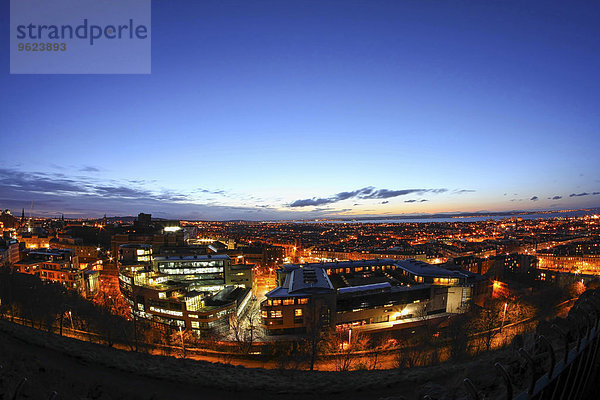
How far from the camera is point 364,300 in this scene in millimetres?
30141

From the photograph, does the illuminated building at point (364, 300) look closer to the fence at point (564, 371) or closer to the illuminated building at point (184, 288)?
the illuminated building at point (184, 288)

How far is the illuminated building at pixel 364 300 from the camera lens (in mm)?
27562

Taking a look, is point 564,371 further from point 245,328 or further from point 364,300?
point 364,300

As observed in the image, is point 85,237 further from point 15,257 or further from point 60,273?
point 60,273

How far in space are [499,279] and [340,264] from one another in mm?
27918

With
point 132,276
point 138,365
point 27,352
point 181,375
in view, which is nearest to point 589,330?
point 181,375

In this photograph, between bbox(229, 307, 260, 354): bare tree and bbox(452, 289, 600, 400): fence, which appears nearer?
bbox(452, 289, 600, 400): fence

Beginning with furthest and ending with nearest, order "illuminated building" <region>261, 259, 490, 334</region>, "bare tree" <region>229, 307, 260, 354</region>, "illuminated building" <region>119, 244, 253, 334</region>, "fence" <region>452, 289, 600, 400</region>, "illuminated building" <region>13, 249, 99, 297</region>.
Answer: "illuminated building" <region>13, 249, 99, 297</region>
"illuminated building" <region>119, 244, 253, 334</region>
"illuminated building" <region>261, 259, 490, 334</region>
"bare tree" <region>229, 307, 260, 354</region>
"fence" <region>452, 289, 600, 400</region>

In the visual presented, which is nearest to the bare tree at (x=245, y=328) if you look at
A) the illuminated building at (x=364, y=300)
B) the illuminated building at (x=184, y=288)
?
the illuminated building at (x=184, y=288)

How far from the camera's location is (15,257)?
183 ft

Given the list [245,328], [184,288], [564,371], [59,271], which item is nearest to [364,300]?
[245,328]

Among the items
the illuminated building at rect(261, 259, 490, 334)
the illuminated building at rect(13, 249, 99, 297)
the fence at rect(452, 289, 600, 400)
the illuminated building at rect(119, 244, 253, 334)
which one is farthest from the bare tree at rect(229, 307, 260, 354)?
the illuminated building at rect(13, 249, 99, 297)

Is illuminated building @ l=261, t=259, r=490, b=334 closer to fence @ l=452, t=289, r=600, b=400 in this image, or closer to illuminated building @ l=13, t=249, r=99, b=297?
fence @ l=452, t=289, r=600, b=400

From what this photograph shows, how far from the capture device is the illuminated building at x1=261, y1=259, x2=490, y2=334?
27562mm
